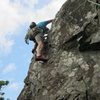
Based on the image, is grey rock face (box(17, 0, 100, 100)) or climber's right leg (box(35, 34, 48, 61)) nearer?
grey rock face (box(17, 0, 100, 100))

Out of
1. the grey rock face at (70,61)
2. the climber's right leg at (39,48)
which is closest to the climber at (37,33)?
the climber's right leg at (39,48)

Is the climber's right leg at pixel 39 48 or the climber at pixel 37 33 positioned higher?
the climber at pixel 37 33

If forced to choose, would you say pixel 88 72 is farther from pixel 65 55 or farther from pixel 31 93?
pixel 31 93

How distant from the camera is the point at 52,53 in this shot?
15.2 metres

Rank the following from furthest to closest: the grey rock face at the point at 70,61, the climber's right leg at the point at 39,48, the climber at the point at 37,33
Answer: the climber at the point at 37,33, the climber's right leg at the point at 39,48, the grey rock face at the point at 70,61

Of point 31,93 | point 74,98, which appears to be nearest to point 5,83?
point 31,93

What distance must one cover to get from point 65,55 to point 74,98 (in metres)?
2.62

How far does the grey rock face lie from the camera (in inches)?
512

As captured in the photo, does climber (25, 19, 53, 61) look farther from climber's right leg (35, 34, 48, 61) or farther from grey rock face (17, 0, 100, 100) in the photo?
grey rock face (17, 0, 100, 100)

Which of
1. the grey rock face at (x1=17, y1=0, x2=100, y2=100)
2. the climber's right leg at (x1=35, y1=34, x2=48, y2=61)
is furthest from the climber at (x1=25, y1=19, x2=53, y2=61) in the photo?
the grey rock face at (x1=17, y1=0, x2=100, y2=100)

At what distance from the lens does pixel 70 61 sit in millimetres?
14180

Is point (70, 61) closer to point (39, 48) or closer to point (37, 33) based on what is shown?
point (39, 48)

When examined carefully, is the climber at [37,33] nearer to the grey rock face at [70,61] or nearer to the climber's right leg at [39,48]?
the climber's right leg at [39,48]

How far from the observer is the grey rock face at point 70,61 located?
1299 cm
